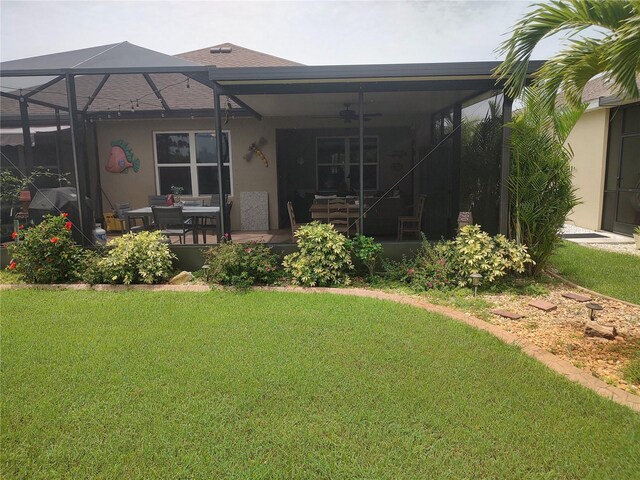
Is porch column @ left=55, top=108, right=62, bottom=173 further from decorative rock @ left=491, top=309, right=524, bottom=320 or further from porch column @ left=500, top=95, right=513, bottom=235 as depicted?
decorative rock @ left=491, top=309, right=524, bottom=320

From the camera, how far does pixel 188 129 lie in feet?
35.0

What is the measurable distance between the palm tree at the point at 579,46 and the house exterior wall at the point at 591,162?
7031 millimetres

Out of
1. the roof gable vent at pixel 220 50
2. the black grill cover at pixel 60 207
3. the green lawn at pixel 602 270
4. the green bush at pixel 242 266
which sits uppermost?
the roof gable vent at pixel 220 50

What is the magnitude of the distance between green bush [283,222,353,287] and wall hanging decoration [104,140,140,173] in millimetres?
6298

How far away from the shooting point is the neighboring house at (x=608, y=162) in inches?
391

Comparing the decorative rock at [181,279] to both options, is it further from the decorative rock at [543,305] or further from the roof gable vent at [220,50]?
the roof gable vent at [220,50]

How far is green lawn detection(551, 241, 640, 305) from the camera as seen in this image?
584 centimetres

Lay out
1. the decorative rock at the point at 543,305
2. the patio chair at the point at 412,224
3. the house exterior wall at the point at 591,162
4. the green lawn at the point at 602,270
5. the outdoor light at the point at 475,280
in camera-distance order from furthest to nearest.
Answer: the house exterior wall at the point at 591,162, the patio chair at the point at 412,224, the green lawn at the point at 602,270, the outdoor light at the point at 475,280, the decorative rock at the point at 543,305

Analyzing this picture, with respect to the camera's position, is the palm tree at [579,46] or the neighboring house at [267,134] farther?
the neighboring house at [267,134]

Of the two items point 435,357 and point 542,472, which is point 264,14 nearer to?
point 435,357

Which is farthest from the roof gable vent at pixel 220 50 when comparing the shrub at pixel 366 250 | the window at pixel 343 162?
the shrub at pixel 366 250

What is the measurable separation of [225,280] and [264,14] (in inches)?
215

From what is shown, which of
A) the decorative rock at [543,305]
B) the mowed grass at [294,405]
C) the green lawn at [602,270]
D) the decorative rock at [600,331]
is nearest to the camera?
the mowed grass at [294,405]

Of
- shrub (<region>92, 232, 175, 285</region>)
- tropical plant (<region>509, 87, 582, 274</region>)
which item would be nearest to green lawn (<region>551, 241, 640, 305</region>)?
tropical plant (<region>509, 87, 582, 274</region>)
